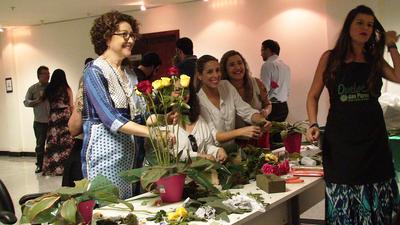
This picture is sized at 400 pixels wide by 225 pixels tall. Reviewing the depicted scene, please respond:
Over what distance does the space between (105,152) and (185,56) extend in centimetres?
256

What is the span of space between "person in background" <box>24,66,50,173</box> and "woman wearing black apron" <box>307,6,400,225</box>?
5610 millimetres

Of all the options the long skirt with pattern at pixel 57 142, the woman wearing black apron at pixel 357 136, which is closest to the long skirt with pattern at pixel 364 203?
the woman wearing black apron at pixel 357 136

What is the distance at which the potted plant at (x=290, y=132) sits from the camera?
2689mm

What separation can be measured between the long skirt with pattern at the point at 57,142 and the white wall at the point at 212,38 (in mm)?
2134

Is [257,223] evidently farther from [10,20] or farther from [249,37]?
[10,20]

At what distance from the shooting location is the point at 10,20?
317 inches

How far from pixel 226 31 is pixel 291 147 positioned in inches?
174

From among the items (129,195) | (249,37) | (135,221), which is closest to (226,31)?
(249,37)

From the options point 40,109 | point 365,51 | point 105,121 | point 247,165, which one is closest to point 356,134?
point 365,51

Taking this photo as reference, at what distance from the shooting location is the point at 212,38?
711 cm

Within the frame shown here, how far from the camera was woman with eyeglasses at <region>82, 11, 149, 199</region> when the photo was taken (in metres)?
2.05

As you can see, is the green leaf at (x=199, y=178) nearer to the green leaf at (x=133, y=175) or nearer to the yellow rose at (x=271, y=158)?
the green leaf at (x=133, y=175)

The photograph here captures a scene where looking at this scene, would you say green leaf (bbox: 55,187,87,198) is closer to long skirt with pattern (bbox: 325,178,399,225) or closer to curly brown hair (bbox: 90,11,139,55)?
curly brown hair (bbox: 90,11,139,55)

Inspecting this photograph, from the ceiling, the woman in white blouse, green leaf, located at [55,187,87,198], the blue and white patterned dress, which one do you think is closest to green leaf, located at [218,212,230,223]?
green leaf, located at [55,187,87,198]
